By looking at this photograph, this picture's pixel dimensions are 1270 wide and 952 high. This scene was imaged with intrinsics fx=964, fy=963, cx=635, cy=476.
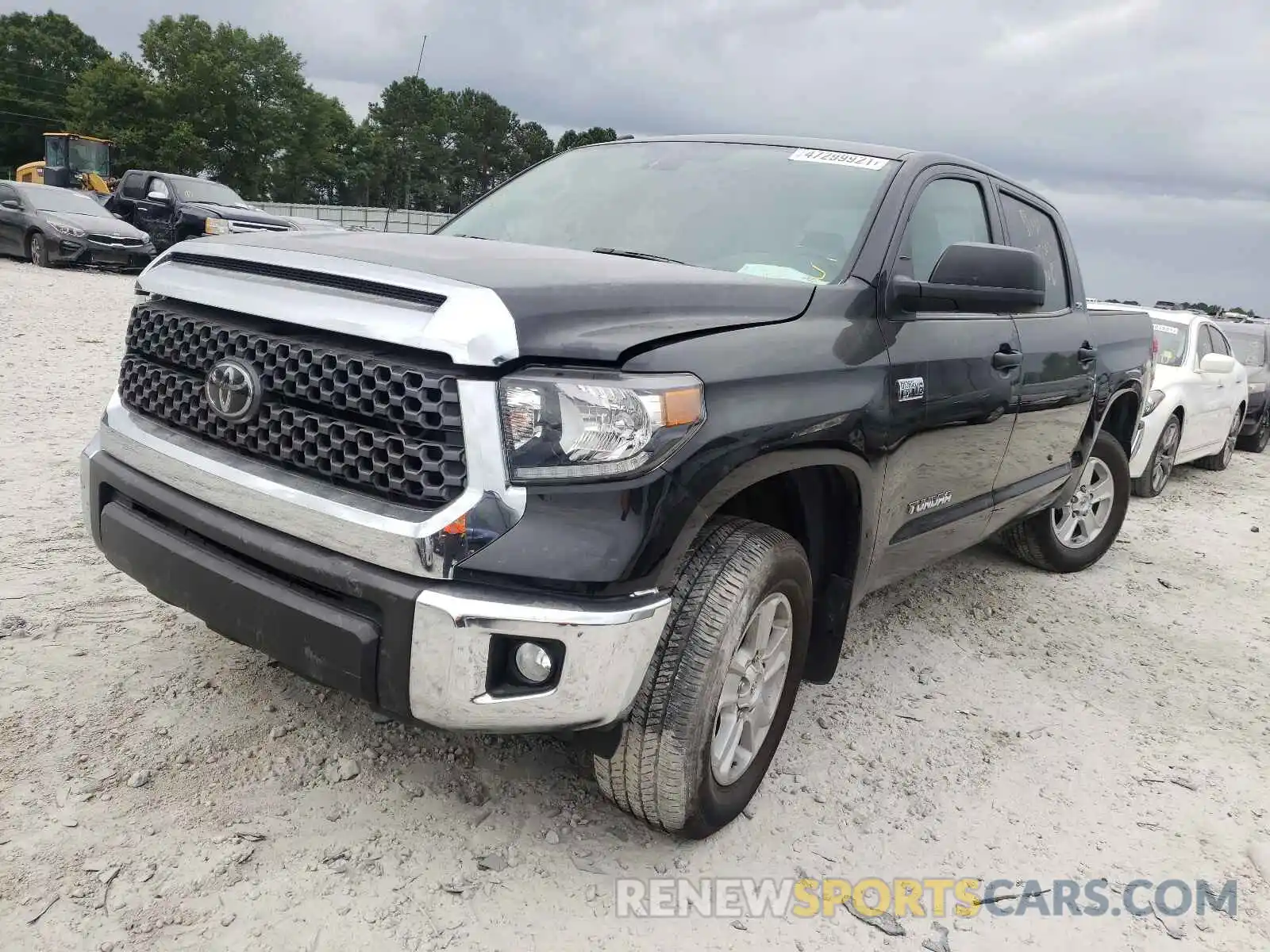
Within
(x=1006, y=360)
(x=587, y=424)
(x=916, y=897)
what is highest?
(x=1006, y=360)

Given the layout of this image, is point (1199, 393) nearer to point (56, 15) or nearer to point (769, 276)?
point (769, 276)

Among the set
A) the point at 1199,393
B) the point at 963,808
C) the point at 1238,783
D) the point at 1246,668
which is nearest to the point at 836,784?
the point at 963,808

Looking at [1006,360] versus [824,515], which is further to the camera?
[1006,360]

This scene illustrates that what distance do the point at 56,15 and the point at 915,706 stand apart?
90145 millimetres

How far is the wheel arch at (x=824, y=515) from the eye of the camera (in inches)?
98.5

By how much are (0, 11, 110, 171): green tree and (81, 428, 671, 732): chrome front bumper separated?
6550cm

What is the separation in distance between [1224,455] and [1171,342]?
81.2 inches

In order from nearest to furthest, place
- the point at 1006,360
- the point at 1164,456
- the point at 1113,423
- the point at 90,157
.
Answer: the point at 1006,360, the point at 1113,423, the point at 1164,456, the point at 90,157

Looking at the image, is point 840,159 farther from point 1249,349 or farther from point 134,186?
point 134,186

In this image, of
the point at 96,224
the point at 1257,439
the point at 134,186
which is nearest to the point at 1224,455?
the point at 1257,439

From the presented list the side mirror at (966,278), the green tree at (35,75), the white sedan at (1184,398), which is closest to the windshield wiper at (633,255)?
the side mirror at (966,278)

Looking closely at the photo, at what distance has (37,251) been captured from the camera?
50.9ft

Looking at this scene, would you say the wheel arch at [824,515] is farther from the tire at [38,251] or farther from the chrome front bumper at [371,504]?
the tire at [38,251]

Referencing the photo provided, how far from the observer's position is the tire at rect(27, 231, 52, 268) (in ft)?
50.3
